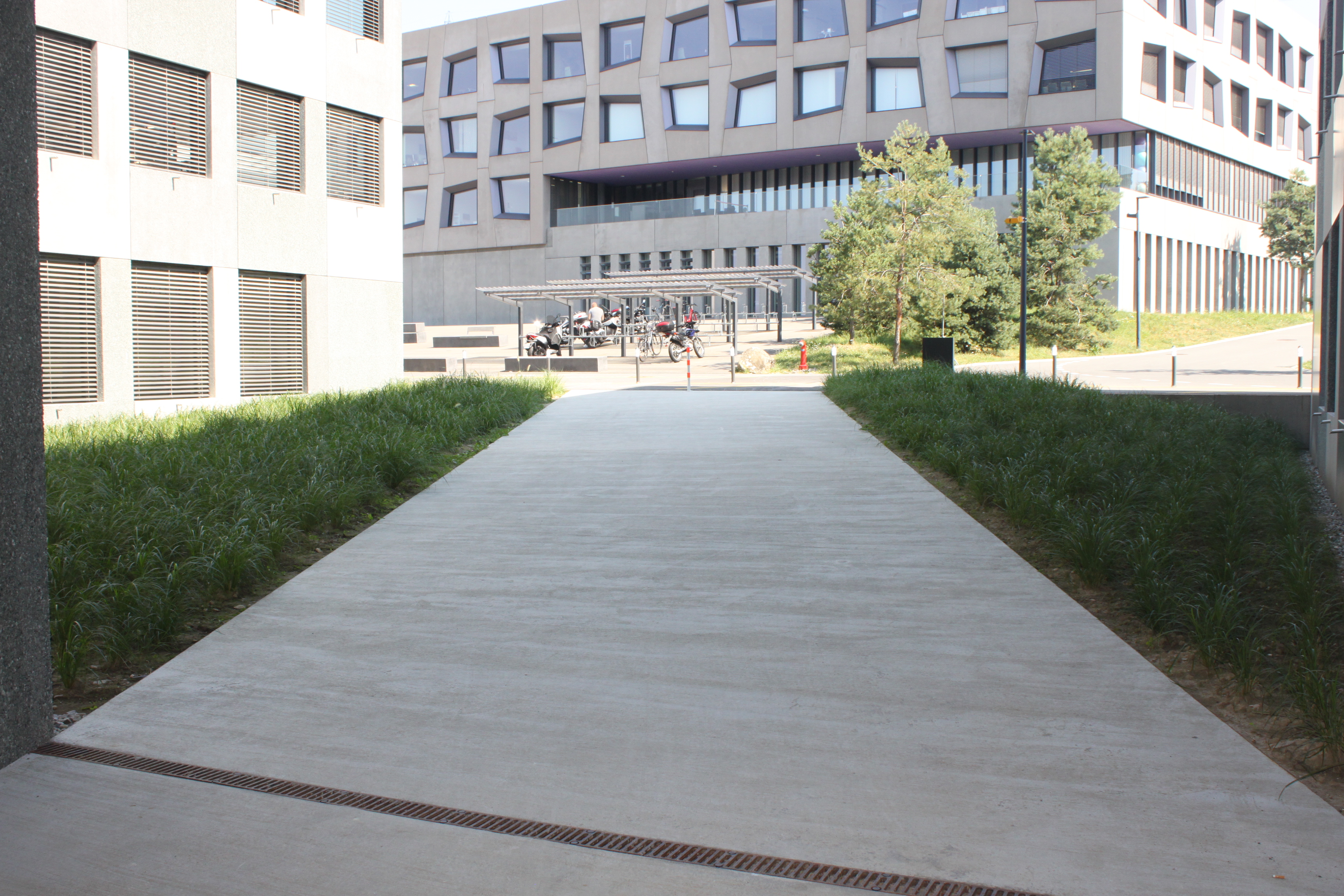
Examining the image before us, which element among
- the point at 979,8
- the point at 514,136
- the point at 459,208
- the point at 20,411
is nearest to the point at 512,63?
the point at 514,136

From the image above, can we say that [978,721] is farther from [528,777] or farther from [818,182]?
[818,182]

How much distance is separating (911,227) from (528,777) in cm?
3232

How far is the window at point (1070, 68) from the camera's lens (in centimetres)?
4728

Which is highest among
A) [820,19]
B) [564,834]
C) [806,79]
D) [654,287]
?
[820,19]

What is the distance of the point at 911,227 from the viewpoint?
3419cm

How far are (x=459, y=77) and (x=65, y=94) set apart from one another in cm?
5278

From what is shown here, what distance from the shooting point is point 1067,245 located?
4147cm

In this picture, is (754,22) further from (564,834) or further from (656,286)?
(564,834)

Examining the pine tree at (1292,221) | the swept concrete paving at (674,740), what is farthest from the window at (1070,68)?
the swept concrete paving at (674,740)

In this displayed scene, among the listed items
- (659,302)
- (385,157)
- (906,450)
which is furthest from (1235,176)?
(906,450)

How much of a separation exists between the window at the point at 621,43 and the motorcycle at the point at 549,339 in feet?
87.7

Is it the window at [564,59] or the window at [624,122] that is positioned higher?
the window at [564,59]

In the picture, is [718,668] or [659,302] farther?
[659,302]

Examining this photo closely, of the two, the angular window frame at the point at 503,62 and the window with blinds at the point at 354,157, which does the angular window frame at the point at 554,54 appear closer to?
the angular window frame at the point at 503,62
